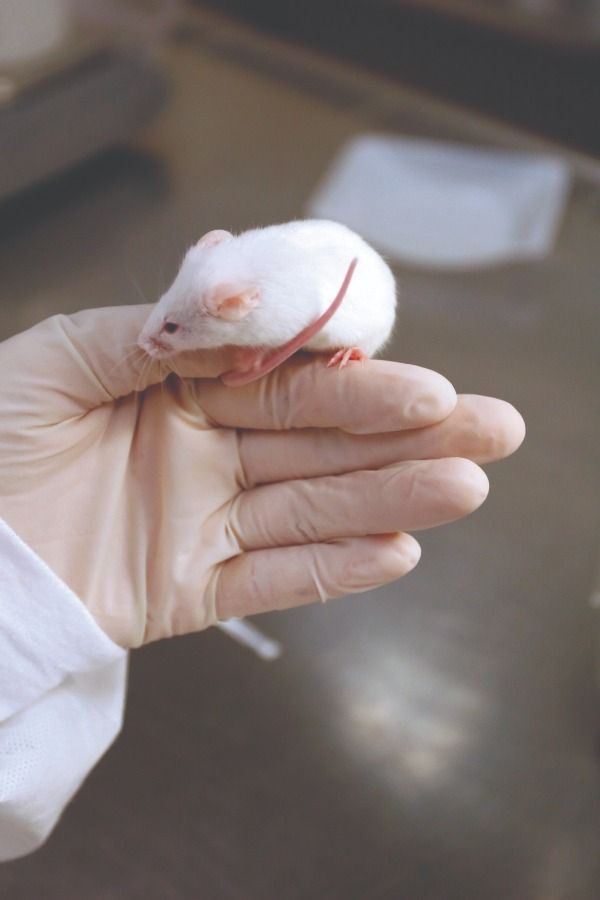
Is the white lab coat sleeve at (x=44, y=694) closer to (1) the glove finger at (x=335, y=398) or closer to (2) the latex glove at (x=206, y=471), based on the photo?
(2) the latex glove at (x=206, y=471)

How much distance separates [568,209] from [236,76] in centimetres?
60

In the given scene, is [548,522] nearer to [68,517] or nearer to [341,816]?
[341,816]

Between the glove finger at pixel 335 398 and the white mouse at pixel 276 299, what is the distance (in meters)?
0.02

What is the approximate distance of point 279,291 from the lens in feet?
1.77

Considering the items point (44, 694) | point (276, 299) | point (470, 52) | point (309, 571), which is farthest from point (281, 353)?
point (470, 52)

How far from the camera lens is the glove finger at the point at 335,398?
53 centimetres

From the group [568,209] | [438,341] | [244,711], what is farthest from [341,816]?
[568,209]

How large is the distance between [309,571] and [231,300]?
0.61ft

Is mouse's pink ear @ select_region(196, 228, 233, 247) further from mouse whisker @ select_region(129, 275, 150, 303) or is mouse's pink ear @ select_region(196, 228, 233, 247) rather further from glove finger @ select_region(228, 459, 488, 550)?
glove finger @ select_region(228, 459, 488, 550)

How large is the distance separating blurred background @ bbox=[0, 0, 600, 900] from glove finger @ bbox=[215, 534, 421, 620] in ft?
0.56

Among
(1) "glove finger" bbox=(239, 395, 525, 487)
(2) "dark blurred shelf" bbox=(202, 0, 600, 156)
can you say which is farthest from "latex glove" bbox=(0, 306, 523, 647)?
(2) "dark blurred shelf" bbox=(202, 0, 600, 156)

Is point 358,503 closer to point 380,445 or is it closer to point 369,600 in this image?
point 380,445

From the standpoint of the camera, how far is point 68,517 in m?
0.61

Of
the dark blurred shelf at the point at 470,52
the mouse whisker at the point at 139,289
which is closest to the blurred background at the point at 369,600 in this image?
the mouse whisker at the point at 139,289
